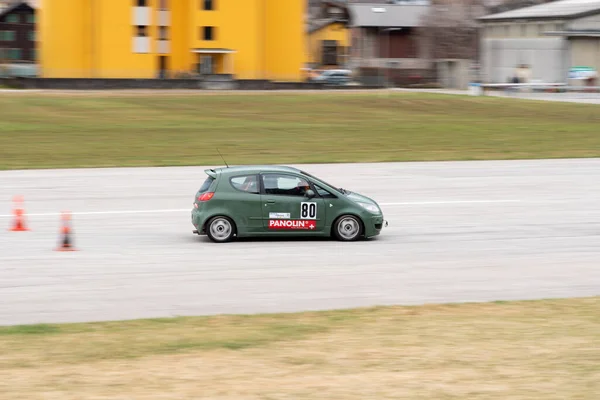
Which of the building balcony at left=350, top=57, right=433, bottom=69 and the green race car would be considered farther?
the building balcony at left=350, top=57, right=433, bottom=69

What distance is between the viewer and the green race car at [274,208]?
17.0 meters

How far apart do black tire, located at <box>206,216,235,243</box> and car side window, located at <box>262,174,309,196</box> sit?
90cm

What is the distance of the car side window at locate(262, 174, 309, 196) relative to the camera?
17109 mm

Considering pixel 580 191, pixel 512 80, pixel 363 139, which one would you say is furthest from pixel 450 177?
pixel 512 80

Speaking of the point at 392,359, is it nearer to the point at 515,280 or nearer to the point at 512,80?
the point at 515,280

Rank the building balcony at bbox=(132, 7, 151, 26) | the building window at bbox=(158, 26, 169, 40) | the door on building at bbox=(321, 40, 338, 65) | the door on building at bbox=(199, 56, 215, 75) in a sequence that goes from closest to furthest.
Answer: the building balcony at bbox=(132, 7, 151, 26) < the building window at bbox=(158, 26, 169, 40) < the door on building at bbox=(199, 56, 215, 75) < the door on building at bbox=(321, 40, 338, 65)

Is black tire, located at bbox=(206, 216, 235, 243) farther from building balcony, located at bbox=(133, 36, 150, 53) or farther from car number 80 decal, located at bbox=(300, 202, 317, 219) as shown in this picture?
building balcony, located at bbox=(133, 36, 150, 53)

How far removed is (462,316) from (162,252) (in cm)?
635

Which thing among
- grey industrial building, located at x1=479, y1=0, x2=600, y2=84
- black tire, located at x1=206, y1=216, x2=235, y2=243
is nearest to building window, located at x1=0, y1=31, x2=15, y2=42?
grey industrial building, located at x1=479, y1=0, x2=600, y2=84

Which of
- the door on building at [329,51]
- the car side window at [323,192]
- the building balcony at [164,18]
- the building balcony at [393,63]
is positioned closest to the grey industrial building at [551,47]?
the building balcony at [393,63]

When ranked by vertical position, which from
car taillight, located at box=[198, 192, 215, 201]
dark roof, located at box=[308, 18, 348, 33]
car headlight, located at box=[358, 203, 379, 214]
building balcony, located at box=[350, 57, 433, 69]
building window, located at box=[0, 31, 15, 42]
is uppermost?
dark roof, located at box=[308, 18, 348, 33]

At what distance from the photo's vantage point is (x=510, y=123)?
43844 millimetres

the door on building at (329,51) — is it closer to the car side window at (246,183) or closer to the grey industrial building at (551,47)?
the grey industrial building at (551,47)

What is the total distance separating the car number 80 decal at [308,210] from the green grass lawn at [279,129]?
45.0ft
